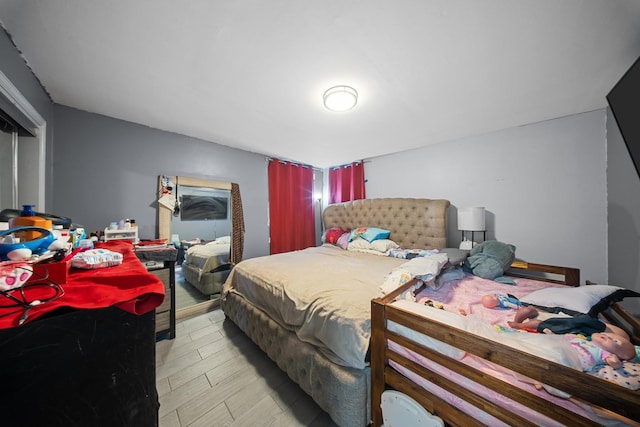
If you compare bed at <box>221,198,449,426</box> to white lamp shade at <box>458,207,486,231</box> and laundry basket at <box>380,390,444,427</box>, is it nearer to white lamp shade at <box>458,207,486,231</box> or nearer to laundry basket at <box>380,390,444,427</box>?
laundry basket at <box>380,390,444,427</box>

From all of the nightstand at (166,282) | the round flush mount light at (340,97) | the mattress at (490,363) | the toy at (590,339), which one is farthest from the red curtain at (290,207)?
the toy at (590,339)

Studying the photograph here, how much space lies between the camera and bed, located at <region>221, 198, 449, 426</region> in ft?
3.91

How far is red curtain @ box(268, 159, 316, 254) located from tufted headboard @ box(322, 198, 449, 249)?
2.46ft

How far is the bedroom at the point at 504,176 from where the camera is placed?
185 centimetres

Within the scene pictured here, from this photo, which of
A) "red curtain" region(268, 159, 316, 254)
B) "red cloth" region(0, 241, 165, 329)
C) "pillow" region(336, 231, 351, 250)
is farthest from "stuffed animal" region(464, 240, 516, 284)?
"red curtain" region(268, 159, 316, 254)

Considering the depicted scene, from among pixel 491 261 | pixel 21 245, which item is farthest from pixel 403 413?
pixel 21 245

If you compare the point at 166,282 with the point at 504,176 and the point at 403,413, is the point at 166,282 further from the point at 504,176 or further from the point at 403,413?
the point at 504,176

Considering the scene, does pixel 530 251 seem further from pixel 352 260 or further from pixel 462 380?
pixel 462 380

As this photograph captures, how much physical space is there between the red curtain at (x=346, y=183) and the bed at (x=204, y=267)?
2361mm

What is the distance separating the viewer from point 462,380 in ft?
3.00

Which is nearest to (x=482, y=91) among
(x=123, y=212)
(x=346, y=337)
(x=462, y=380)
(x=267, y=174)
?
(x=462, y=380)

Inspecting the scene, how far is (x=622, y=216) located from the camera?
5.75 ft

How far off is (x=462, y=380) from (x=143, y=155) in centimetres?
355

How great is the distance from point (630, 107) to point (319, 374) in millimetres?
2625
